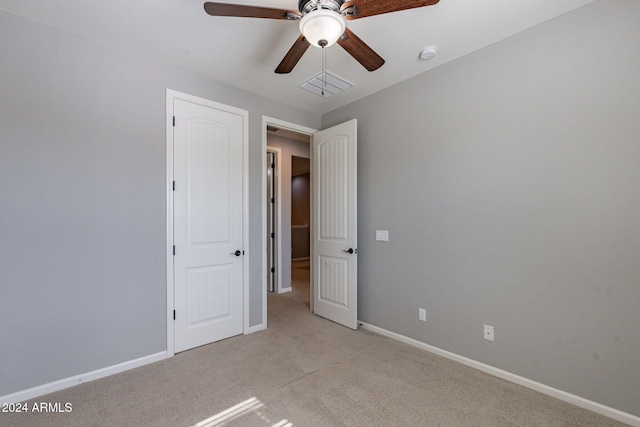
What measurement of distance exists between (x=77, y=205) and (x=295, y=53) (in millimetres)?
2016

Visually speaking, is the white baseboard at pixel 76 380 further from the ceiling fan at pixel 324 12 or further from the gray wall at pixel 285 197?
the ceiling fan at pixel 324 12

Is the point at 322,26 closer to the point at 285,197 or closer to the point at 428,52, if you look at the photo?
the point at 428,52

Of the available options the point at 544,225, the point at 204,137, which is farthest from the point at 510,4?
the point at 204,137

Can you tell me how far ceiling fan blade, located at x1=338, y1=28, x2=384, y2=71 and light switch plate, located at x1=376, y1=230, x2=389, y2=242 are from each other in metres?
1.72

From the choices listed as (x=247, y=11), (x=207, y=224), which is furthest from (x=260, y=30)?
(x=207, y=224)

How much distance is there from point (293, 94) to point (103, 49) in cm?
175

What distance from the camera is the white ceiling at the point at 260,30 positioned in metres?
1.89

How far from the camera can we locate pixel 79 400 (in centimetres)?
195

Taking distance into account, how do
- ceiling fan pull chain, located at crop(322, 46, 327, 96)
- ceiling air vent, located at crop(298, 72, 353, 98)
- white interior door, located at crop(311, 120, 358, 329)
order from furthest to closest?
white interior door, located at crop(311, 120, 358, 329)
ceiling air vent, located at crop(298, 72, 353, 98)
ceiling fan pull chain, located at crop(322, 46, 327, 96)

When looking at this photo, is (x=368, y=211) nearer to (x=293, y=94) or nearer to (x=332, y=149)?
(x=332, y=149)

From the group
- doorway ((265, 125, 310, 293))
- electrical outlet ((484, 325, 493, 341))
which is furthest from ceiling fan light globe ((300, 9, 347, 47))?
doorway ((265, 125, 310, 293))

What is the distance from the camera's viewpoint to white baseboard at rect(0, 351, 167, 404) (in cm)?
193

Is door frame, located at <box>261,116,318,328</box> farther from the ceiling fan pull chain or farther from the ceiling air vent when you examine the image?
the ceiling fan pull chain

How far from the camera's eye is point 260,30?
212 centimetres
